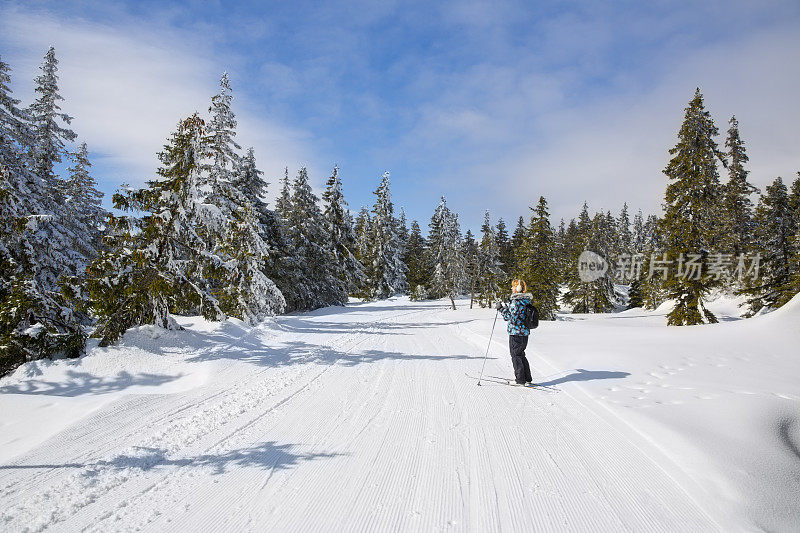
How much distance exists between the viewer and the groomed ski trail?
9.84 ft

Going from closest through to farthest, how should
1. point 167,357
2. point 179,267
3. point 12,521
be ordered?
point 12,521, point 167,357, point 179,267

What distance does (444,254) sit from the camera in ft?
180

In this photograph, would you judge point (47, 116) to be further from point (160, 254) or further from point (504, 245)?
point (504, 245)

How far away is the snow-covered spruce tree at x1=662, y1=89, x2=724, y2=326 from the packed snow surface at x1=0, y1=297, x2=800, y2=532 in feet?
44.4

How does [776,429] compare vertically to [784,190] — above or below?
below

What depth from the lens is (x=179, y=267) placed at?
32.1 feet

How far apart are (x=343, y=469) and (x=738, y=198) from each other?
4210 centimetres

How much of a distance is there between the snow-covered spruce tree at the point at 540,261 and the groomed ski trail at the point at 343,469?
978 inches

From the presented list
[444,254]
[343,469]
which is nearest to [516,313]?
[343,469]

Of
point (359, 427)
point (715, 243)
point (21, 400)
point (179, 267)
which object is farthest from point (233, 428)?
point (715, 243)

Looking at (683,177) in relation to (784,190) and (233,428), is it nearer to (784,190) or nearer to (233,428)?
(784,190)

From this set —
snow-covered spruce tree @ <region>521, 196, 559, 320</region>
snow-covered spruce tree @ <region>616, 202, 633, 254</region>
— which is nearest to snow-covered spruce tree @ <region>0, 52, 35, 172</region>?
snow-covered spruce tree @ <region>521, 196, 559, 320</region>

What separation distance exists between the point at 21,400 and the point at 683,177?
2737cm

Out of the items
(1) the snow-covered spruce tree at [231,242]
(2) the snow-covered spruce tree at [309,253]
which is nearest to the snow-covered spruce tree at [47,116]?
(1) the snow-covered spruce tree at [231,242]
